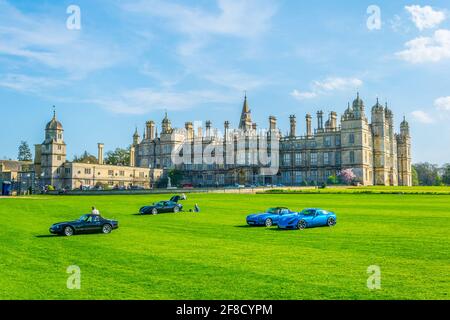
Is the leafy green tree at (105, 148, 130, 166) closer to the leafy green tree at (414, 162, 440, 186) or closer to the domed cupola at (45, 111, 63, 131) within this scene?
the domed cupola at (45, 111, 63, 131)

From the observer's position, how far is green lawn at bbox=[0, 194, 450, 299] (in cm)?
1215

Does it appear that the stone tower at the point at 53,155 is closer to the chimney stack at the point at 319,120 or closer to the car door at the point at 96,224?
the chimney stack at the point at 319,120

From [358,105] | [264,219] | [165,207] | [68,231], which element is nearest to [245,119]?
[358,105]

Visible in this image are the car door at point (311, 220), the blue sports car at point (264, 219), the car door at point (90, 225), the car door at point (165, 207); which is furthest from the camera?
the car door at point (165, 207)

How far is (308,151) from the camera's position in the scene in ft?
330

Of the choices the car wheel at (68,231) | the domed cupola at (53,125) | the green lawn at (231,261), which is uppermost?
the domed cupola at (53,125)

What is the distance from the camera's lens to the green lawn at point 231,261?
39.9 feet

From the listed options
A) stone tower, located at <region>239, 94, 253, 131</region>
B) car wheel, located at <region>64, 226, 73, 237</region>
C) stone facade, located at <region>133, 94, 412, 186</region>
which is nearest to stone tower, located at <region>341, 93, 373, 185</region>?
stone facade, located at <region>133, 94, 412, 186</region>

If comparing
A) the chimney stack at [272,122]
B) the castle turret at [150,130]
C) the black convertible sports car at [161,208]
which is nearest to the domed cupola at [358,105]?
the chimney stack at [272,122]

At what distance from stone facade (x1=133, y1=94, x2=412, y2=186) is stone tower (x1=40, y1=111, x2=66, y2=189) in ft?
83.8

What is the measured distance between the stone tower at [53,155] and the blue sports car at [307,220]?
80.5 metres

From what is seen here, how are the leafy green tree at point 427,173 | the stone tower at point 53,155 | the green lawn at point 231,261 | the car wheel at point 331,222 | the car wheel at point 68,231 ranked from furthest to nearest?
the leafy green tree at point 427,173 < the stone tower at point 53,155 < the car wheel at point 331,222 < the car wheel at point 68,231 < the green lawn at point 231,261

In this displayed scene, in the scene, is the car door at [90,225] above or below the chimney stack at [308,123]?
below
